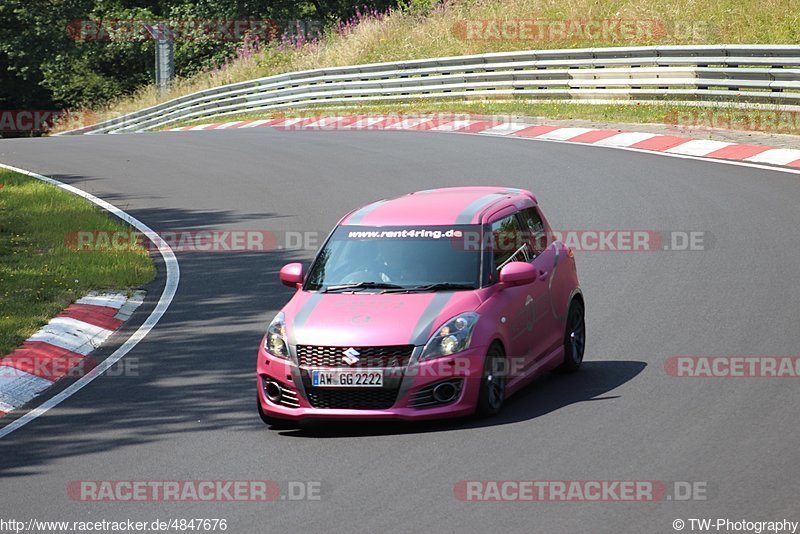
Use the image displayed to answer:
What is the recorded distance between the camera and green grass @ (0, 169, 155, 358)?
526 inches

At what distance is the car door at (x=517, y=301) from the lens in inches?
375

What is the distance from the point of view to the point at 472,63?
31.2m

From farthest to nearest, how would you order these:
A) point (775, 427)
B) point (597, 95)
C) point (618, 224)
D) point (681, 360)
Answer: point (597, 95), point (618, 224), point (681, 360), point (775, 427)

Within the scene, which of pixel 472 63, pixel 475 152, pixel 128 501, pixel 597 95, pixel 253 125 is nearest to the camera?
pixel 128 501

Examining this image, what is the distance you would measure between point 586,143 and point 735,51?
3549mm

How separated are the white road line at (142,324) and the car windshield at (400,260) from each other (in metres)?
2.48

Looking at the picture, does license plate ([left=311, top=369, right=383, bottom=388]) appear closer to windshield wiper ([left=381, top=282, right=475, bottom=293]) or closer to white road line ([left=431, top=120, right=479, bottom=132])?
windshield wiper ([left=381, top=282, right=475, bottom=293])

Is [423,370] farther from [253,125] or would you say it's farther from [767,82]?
[253,125]

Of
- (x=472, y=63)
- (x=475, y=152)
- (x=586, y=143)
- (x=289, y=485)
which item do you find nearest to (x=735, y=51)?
(x=586, y=143)

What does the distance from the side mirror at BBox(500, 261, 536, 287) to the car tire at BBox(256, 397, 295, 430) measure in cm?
194

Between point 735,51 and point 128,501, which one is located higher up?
point 735,51
